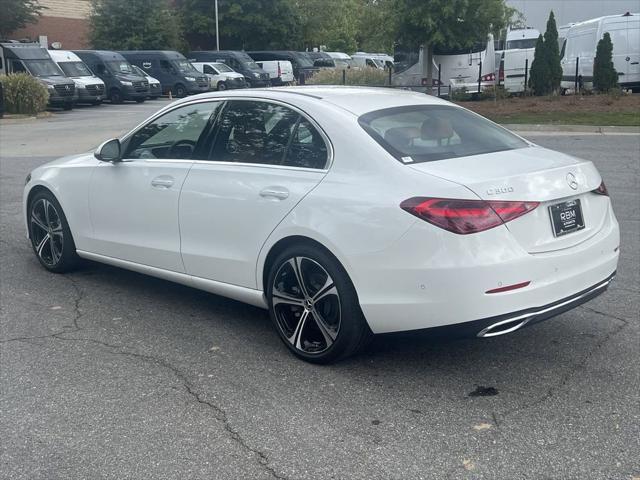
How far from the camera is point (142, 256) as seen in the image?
19.6 ft

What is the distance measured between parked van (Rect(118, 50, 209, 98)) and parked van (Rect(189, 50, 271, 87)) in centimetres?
374

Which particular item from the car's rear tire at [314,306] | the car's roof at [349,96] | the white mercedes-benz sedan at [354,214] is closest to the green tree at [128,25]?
the white mercedes-benz sedan at [354,214]

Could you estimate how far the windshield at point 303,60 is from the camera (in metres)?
45.2

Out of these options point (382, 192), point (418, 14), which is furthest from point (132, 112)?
point (382, 192)

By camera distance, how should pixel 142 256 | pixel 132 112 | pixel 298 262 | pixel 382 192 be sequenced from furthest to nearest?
pixel 132 112
pixel 142 256
pixel 298 262
pixel 382 192

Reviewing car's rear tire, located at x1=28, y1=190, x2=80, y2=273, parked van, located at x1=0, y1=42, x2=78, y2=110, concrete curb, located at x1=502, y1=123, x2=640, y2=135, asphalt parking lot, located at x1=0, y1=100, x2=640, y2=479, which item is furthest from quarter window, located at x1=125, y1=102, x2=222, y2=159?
parked van, located at x1=0, y1=42, x2=78, y2=110

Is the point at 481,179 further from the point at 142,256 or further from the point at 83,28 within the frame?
the point at 83,28

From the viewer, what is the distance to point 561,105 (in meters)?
21.8

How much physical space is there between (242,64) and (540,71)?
21.8 meters

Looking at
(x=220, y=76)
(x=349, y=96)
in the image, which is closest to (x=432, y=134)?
(x=349, y=96)

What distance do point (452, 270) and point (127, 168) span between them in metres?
2.95

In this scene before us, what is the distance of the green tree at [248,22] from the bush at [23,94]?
94.2ft

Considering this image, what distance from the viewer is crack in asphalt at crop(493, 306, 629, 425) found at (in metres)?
4.28

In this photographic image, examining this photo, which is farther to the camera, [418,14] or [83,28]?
[83,28]
